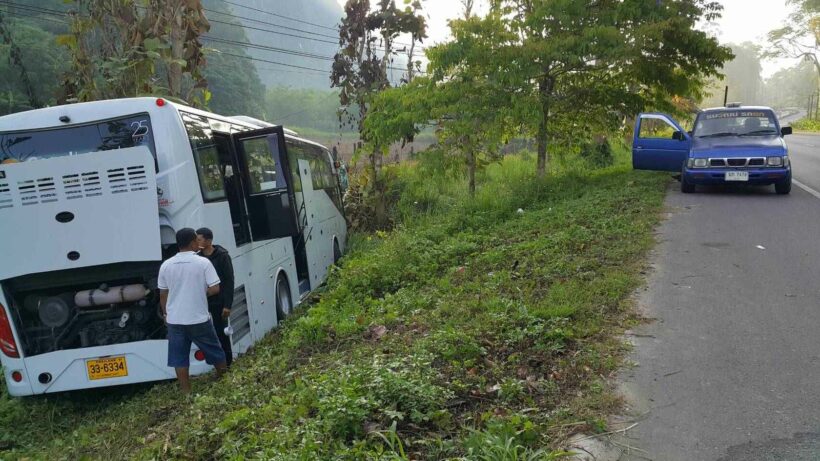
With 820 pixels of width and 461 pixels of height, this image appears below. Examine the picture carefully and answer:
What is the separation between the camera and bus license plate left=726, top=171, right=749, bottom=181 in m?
11.1

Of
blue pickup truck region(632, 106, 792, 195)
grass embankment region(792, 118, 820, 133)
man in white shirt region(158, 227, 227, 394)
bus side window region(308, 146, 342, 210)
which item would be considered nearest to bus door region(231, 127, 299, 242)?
man in white shirt region(158, 227, 227, 394)

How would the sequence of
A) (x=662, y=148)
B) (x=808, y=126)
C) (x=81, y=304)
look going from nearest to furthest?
(x=81, y=304) < (x=662, y=148) < (x=808, y=126)

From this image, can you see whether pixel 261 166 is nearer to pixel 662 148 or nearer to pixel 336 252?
pixel 336 252

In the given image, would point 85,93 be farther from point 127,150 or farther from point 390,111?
point 390,111

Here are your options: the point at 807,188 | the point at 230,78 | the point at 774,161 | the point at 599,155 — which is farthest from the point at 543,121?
the point at 230,78

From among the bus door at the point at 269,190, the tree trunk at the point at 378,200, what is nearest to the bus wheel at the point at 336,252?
the tree trunk at the point at 378,200

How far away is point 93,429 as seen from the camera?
536 cm

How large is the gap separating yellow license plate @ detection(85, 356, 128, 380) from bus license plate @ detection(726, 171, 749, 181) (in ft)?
34.1

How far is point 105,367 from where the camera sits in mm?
5855

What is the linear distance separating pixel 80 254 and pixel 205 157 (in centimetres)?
167

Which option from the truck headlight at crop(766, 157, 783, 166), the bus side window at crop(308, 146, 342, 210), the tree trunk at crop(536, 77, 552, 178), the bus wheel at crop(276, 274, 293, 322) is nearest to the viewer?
the bus wheel at crop(276, 274, 293, 322)

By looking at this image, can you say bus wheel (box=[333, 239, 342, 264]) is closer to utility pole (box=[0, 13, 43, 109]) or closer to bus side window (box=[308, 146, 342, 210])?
bus side window (box=[308, 146, 342, 210])

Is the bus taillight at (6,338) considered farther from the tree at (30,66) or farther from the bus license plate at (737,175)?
the tree at (30,66)

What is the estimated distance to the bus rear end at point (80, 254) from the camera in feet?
18.2
